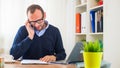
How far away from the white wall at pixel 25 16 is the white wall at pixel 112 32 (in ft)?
3.71

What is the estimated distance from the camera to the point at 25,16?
3.60 m

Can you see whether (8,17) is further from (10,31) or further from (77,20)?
(77,20)

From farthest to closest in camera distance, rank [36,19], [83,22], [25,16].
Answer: [25,16], [83,22], [36,19]

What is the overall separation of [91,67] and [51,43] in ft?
3.68

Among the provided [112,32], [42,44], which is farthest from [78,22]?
[42,44]

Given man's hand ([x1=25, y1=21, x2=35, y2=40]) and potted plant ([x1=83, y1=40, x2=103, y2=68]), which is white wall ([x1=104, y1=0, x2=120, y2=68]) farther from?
potted plant ([x1=83, y1=40, x2=103, y2=68])

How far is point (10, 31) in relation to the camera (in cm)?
353

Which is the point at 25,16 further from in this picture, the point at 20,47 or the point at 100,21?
the point at 20,47

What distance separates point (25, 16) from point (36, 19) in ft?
4.41

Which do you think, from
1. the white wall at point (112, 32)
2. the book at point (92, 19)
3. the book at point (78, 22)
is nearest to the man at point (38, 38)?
the white wall at point (112, 32)

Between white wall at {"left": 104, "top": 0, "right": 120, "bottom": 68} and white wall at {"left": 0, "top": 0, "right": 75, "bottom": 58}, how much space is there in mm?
1132

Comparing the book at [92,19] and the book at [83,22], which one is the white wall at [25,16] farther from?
the book at [92,19]

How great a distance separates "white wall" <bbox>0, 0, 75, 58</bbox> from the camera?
11.5ft

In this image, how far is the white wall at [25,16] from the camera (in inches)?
139
